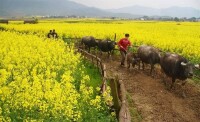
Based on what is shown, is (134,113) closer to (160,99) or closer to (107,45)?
(160,99)

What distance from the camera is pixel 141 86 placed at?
55.8 ft

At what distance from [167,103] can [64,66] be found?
4853mm

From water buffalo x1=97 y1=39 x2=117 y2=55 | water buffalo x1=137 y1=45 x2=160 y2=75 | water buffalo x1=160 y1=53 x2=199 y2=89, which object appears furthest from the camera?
water buffalo x1=97 y1=39 x2=117 y2=55

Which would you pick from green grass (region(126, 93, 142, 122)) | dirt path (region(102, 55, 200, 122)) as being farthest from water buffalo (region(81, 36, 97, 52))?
green grass (region(126, 93, 142, 122))

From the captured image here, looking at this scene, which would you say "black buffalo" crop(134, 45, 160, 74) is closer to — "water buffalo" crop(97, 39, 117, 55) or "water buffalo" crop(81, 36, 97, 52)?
"water buffalo" crop(97, 39, 117, 55)

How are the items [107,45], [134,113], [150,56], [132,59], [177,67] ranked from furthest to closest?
[107,45] → [132,59] → [150,56] → [177,67] → [134,113]

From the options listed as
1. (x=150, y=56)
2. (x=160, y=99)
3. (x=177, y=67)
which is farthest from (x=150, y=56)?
(x=160, y=99)

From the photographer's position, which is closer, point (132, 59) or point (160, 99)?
point (160, 99)

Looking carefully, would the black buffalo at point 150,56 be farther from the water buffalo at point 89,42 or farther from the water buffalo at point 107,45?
the water buffalo at point 89,42

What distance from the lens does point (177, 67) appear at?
54.4 feet

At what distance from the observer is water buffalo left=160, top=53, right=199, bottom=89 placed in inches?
624

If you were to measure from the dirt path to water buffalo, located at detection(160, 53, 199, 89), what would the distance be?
26.2 inches

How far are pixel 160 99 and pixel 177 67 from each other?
2443 millimetres

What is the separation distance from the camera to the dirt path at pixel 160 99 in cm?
1288
